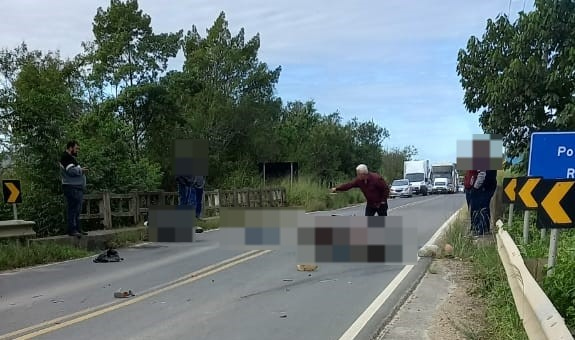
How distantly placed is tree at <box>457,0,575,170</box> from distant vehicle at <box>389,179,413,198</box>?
34.8m

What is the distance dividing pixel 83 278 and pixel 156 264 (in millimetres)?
1640

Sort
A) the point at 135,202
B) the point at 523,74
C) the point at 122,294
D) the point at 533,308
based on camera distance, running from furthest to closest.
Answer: the point at 135,202, the point at 523,74, the point at 122,294, the point at 533,308

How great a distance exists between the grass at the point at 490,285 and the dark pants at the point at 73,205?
8.09 meters

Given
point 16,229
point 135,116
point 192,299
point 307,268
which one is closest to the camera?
point 192,299

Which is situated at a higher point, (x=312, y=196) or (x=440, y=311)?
(x=312, y=196)

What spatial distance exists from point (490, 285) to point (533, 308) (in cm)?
391

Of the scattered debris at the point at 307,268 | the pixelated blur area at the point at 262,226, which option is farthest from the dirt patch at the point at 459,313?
the pixelated blur area at the point at 262,226

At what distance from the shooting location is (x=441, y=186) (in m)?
59.8

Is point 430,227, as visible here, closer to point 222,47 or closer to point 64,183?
point 64,183

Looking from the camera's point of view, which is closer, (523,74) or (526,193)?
(526,193)

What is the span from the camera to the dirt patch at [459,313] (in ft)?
20.6

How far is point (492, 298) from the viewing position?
770 centimetres

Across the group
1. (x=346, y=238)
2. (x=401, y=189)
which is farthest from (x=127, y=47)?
(x=401, y=189)

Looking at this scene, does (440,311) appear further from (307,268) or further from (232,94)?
(232,94)
